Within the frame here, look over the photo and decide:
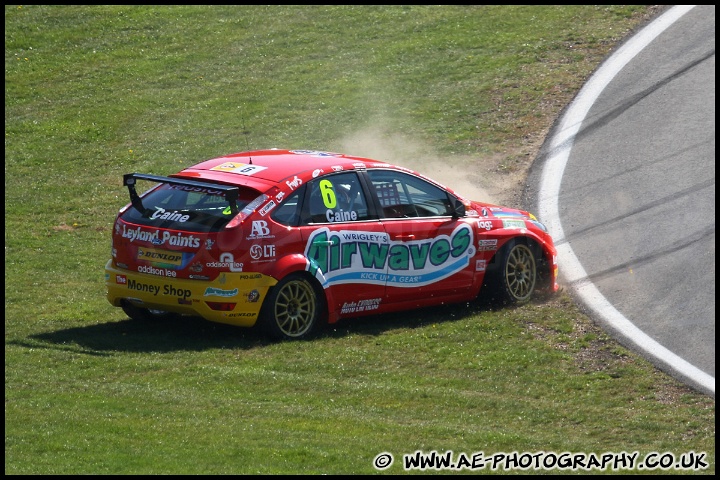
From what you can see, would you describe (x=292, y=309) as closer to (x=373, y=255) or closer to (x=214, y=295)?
(x=214, y=295)

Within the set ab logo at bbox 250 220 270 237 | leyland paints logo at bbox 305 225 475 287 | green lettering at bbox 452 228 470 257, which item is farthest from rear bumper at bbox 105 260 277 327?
green lettering at bbox 452 228 470 257

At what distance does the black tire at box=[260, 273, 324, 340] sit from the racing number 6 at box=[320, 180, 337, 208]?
77 centimetres

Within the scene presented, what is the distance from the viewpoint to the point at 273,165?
1071 centimetres

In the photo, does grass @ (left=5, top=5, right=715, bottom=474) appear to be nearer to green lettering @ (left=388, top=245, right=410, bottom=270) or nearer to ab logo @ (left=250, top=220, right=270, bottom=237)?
green lettering @ (left=388, top=245, right=410, bottom=270)

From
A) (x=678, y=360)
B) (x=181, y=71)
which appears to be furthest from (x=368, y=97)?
(x=678, y=360)

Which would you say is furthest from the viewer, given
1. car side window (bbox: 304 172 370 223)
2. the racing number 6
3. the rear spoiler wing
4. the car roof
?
the racing number 6

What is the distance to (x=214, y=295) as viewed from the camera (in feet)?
32.4

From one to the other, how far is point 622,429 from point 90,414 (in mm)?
3760

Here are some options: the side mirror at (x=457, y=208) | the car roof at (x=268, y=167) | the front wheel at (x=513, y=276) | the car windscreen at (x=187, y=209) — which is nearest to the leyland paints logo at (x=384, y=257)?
the side mirror at (x=457, y=208)

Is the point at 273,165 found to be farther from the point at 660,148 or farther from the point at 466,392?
the point at 660,148

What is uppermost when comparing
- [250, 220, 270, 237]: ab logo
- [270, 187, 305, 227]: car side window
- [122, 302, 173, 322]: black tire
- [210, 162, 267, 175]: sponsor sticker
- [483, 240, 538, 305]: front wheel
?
[210, 162, 267, 175]: sponsor sticker

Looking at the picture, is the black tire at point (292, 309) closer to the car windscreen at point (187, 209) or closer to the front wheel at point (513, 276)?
the car windscreen at point (187, 209)

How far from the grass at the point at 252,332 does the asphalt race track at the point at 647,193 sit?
44 cm

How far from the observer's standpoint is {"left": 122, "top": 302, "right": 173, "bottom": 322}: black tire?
1066cm
